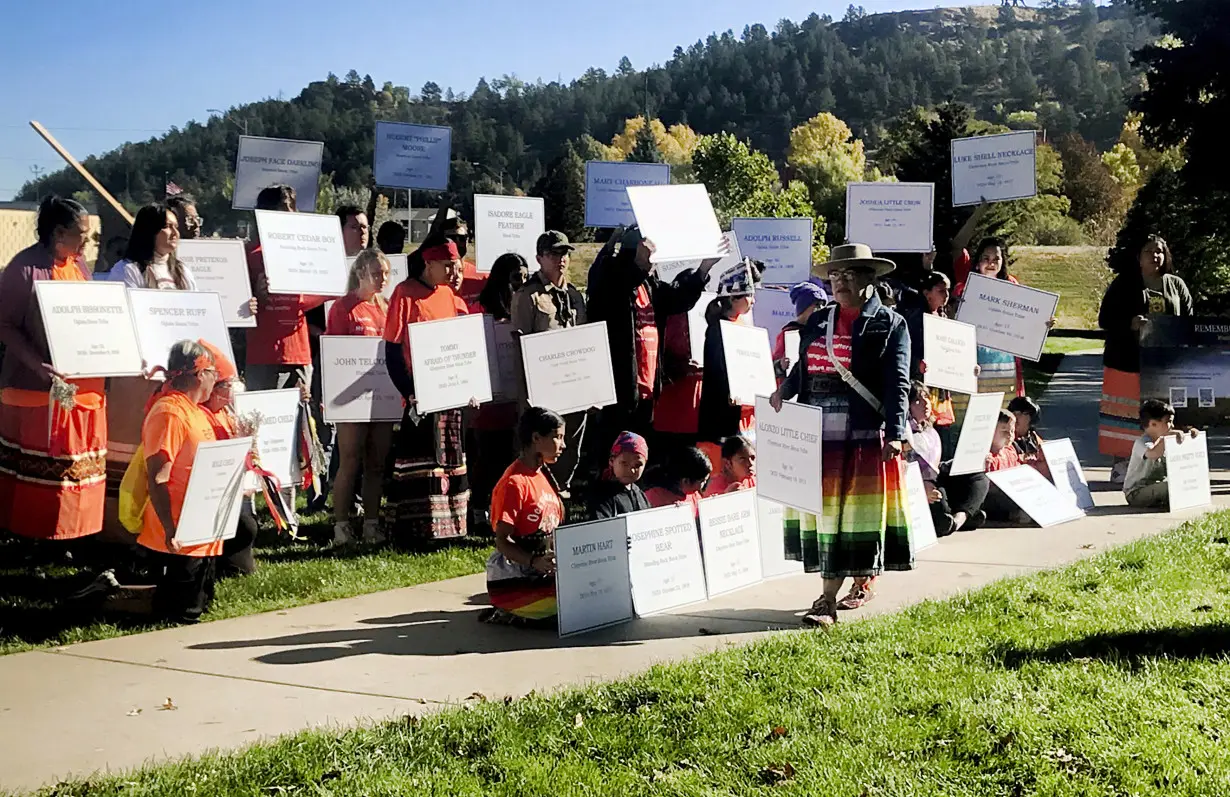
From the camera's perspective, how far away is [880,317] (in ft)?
24.9

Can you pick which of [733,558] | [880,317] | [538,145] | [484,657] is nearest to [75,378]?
[484,657]

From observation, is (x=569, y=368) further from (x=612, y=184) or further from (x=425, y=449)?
(x=612, y=184)

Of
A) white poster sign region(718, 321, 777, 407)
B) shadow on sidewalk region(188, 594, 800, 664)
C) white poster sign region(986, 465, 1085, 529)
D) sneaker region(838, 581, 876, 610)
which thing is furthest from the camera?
white poster sign region(986, 465, 1085, 529)

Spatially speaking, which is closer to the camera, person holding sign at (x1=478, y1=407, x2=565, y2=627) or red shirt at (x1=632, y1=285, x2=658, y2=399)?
person holding sign at (x1=478, y1=407, x2=565, y2=627)

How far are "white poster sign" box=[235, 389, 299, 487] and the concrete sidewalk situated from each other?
1194mm

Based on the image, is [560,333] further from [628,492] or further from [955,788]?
[955,788]

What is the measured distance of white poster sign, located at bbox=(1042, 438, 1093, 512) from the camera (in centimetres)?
1139

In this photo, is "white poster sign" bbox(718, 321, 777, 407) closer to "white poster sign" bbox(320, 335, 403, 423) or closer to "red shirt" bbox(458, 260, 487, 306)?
"white poster sign" bbox(320, 335, 403, 423)

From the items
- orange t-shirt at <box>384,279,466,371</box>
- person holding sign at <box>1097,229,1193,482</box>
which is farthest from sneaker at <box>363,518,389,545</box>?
person holding sign at <box>1097,229,1193,482</box>

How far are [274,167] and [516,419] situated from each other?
9.70 ft

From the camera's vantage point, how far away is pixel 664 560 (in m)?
7.63

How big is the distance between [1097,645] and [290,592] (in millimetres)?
4472

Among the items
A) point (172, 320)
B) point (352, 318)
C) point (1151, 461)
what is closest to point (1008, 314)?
point (1151, 461)

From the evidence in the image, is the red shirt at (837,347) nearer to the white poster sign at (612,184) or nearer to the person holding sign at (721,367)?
the person holding sign at (721,367)
